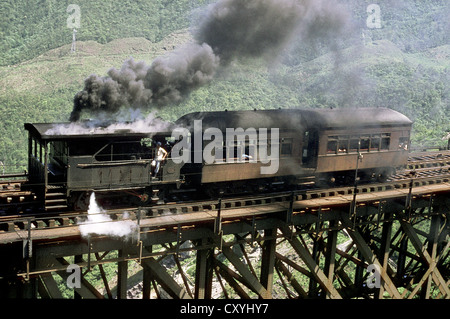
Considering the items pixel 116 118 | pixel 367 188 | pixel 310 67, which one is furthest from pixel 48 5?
pixel 367 188

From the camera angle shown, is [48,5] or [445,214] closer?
[445,214]

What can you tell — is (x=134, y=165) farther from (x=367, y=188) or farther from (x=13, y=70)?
(x=13, y=70)

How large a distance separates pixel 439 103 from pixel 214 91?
1929cm

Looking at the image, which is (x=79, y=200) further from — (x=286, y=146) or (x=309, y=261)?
(x=286, y=146)

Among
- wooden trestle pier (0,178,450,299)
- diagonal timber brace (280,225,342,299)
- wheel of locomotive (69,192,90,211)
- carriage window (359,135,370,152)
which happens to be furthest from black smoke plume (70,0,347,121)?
diagonal timber brace (280,225,342,299)

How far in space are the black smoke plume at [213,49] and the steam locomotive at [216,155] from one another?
1.48m

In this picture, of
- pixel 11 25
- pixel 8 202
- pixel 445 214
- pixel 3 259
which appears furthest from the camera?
pixel 11 25

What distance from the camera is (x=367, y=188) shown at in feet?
53.0

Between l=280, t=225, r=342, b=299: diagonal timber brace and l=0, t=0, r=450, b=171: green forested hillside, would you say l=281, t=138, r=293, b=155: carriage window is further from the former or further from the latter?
l=0, t=0, r=450, b=171: green forested hillside

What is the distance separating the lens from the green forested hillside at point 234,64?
37562 mm
